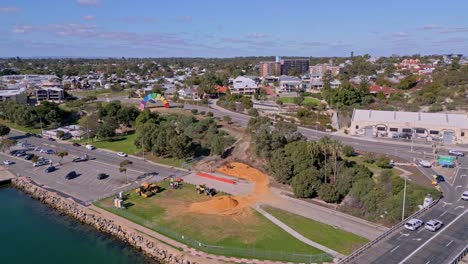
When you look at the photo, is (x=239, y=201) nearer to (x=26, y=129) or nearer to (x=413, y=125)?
(x=413, y=125)

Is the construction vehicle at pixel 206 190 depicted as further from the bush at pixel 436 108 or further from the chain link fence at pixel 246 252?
the bush at pixel 436 108

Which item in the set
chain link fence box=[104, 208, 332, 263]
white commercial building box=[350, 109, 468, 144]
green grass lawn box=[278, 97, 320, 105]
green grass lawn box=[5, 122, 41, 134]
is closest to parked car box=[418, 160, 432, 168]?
white commercial building box=[350, 109, 468, 144]

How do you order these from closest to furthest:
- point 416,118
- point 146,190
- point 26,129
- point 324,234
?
1. point 324,234
2. point 146,190
3. point 416,118
4. point 26,129

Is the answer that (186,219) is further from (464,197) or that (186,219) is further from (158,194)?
(464,197)

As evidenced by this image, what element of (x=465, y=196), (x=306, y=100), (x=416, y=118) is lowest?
(x=465, y=196)

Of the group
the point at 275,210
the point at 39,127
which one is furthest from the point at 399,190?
the point at 39,127

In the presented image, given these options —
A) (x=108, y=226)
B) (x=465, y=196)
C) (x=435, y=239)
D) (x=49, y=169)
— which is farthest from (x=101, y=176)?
(x=465, y=196)

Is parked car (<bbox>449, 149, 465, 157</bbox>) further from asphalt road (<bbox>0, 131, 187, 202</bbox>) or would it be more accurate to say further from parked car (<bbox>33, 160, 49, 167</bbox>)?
parked car (<bbox>33, 160, 49, 167</bbox>)
